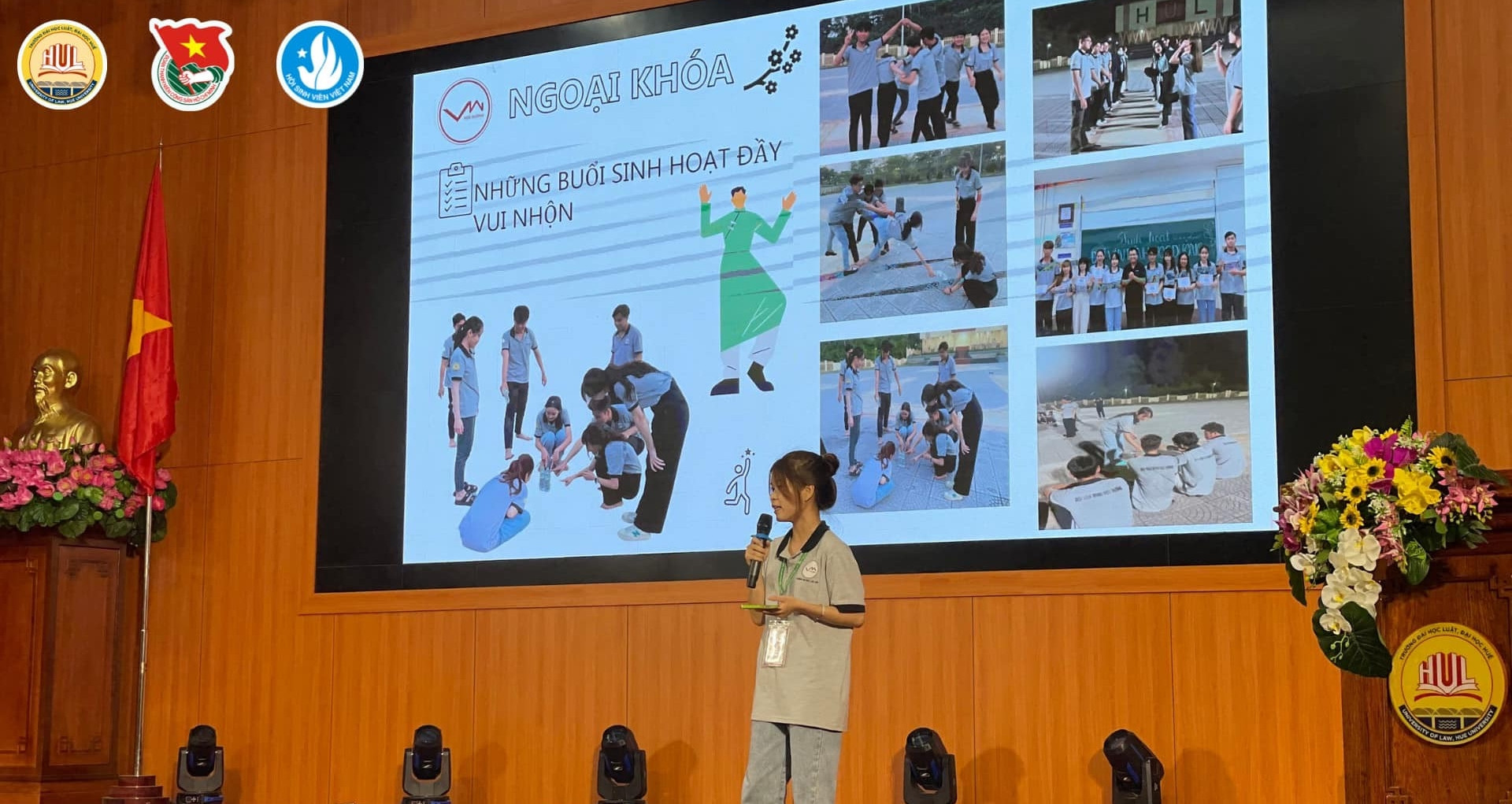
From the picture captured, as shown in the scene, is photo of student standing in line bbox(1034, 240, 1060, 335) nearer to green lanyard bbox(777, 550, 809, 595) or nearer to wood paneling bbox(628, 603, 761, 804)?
wood paneling bbox(628, 603, 761, 804)

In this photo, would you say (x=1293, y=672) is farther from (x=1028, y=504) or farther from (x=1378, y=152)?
(x=1378, y=152)

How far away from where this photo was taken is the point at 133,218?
26.4ft

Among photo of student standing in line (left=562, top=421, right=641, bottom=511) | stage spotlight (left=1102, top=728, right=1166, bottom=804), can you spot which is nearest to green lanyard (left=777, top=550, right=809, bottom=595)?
stage spotlight (left=1102, top=728, right=1166, bottom=804)

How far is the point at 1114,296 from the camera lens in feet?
19.0

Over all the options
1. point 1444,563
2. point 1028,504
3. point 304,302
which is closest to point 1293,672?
point 1028,504

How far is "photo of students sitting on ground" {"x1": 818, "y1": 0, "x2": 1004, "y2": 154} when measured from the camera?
6.18 m

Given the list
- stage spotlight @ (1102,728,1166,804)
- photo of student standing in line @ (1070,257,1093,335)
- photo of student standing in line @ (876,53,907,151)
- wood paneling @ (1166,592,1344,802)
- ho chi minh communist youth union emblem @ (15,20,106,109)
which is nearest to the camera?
stage spotlight @ (1102,728,1166,804)

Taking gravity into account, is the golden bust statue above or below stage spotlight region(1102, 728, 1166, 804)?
above

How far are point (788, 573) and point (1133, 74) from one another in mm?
2494

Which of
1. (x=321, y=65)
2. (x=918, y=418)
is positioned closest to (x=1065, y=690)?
(x=918, y=418)

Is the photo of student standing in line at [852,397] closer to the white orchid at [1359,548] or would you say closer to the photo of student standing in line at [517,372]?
the photo of student standing in line at [517,372]

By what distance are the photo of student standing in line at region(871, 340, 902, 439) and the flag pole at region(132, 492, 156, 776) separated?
3.23 m

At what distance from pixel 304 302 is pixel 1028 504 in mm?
3590

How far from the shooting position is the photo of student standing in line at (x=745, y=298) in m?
6.45
